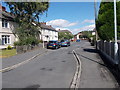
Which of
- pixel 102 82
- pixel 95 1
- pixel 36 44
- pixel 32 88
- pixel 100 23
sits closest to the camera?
pixel 32 88

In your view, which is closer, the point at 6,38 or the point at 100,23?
the point at 100,23

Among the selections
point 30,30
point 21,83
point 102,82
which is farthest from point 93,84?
point 30,30

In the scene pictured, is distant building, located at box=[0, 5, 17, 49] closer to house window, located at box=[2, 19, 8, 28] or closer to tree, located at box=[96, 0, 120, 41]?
house window, located at box=[2, 19, 8, 28]

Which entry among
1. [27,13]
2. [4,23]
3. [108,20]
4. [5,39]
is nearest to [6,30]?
[4,23]

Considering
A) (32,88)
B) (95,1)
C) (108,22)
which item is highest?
(95,1)

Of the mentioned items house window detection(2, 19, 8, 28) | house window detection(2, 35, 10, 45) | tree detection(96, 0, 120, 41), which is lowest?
house window detection(2, 35, 10, 45)

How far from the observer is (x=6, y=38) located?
24203 mm

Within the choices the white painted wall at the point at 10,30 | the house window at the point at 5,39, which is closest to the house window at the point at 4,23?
the white painted wall at the point at 10,30

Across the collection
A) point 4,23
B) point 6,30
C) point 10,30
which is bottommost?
point 6,30

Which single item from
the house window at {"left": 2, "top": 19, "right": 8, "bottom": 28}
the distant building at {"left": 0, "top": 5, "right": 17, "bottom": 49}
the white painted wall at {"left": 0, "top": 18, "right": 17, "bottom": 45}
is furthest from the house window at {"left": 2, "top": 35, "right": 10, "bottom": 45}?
the house window at {"left": 2, "top": 19, "right": 8, "bottom": 28}

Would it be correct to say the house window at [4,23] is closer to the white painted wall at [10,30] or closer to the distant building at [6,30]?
the distant building at [6,30]

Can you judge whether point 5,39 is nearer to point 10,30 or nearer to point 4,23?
point 10,30

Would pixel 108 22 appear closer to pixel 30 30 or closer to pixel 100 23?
pixel 100 23

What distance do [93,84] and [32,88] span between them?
262cm
